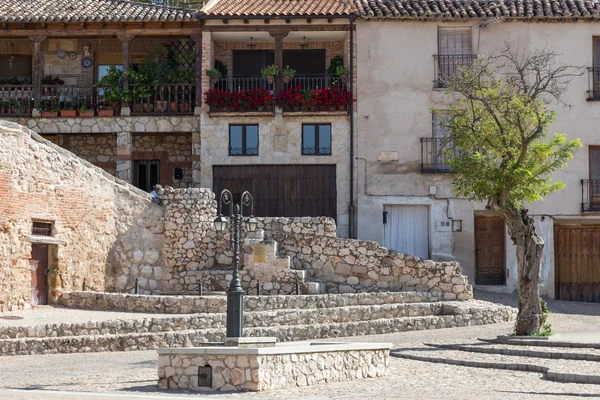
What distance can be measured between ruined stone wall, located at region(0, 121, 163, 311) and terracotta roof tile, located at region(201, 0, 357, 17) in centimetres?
687

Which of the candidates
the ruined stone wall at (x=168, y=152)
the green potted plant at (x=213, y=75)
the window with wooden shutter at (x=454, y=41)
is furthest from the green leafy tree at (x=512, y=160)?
the ruined stone wall at (x=168, y=152)

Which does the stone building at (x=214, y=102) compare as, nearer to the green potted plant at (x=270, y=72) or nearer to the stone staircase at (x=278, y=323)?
the green potted plant at (x=270, y=72)

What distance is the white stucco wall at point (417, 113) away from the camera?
106ft

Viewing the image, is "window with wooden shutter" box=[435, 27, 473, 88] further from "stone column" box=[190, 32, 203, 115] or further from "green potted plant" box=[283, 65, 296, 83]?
"stone column" box=[190, 32, 203, 115]

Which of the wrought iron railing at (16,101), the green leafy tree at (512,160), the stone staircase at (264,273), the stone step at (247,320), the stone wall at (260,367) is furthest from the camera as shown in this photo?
the wrought iron railing at (16,101)

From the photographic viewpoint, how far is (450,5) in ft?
109

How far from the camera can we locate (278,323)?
2384 centimetres

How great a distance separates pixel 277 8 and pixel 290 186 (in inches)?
214

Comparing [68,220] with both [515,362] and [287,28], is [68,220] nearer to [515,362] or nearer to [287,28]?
[287,28]

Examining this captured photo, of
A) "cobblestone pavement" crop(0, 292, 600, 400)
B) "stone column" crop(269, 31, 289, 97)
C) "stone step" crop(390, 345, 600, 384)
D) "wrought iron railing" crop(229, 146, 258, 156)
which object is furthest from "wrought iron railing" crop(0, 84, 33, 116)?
"stone step" crop(390, 345, 600, 384)

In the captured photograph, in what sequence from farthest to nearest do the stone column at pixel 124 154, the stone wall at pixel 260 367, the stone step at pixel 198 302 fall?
the stone column at pixel 124 154 < the stone step at pixel 198 302 < the stone wall at pixel 260 367

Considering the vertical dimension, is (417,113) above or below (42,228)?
above

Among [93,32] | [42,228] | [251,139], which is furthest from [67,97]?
[42,228]

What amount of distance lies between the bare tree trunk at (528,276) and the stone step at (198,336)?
3295 millimetres
